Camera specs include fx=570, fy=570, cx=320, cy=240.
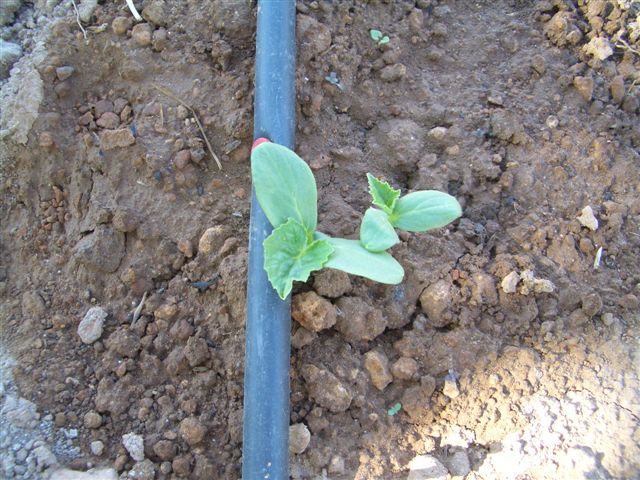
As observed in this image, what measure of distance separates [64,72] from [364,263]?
3.82 feet

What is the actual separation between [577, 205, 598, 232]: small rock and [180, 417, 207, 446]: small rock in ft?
3.79

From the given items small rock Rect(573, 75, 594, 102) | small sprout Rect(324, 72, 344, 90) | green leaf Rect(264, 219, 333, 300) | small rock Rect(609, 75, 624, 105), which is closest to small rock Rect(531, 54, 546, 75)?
small rock Rect(573, 75, 594, 102)

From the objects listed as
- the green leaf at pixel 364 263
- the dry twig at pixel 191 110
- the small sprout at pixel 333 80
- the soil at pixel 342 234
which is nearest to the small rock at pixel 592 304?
the soil at pixel 342 234

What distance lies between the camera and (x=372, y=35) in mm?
1859

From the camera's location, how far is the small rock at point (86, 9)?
1812mm

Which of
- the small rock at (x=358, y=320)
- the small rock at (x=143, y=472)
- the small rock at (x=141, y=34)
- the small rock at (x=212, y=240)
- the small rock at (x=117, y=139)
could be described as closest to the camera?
the small rock at (x=143, y=472)

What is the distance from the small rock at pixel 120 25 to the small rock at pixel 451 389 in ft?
4.68

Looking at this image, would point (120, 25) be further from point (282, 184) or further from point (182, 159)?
point (282, 184)

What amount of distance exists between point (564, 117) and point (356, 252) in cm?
92

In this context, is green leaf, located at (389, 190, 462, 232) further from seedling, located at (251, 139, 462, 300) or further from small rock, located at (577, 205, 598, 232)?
small rock, located at (577, 205, 598, 232)

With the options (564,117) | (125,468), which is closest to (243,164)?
(125,468)

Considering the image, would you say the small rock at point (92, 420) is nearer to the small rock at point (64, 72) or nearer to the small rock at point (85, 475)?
the small rock at point (85, 475)

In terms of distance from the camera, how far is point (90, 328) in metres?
1.51

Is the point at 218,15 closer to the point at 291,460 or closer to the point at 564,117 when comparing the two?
the point at 564,117
